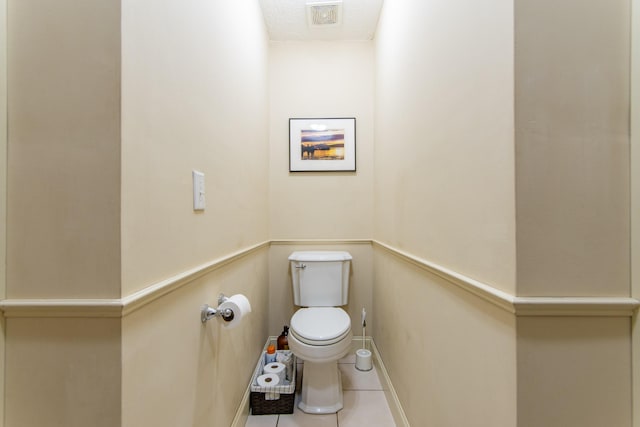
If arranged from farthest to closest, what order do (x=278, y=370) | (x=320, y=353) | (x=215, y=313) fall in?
(x=278, y=370), (x=320, y=353), (x=215, y=313)

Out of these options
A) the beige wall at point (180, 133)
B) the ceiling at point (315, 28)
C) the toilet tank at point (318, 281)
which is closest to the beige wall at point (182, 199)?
the beige wall at point (180, 133)

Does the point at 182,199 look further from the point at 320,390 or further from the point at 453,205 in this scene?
the point at 320,390

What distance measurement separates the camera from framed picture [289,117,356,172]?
7.35 feet

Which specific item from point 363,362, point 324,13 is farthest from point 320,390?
point 324,13

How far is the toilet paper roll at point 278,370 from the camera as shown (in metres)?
1.70

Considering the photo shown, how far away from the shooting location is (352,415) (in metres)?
1.58

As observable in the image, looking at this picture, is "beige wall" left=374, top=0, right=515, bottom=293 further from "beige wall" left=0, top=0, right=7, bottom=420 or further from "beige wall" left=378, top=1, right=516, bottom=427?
"beige wall" left=0, top=0, right=7, bottom=420

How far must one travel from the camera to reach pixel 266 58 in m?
2.13

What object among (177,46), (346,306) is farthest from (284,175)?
(177,46)

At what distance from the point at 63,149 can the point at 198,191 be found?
372mm

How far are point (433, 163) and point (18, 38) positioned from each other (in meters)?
1.12

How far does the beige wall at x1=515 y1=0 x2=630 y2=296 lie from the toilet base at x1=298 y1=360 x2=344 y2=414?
4.26 ft

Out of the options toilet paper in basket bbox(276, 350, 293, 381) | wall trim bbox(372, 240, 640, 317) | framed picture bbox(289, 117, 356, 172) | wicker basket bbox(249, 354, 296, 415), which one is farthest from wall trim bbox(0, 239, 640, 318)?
framed picture bbox(289, 117, 356, 172)

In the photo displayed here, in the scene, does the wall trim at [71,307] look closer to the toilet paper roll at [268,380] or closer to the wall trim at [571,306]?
the wall trim at [571,306]
